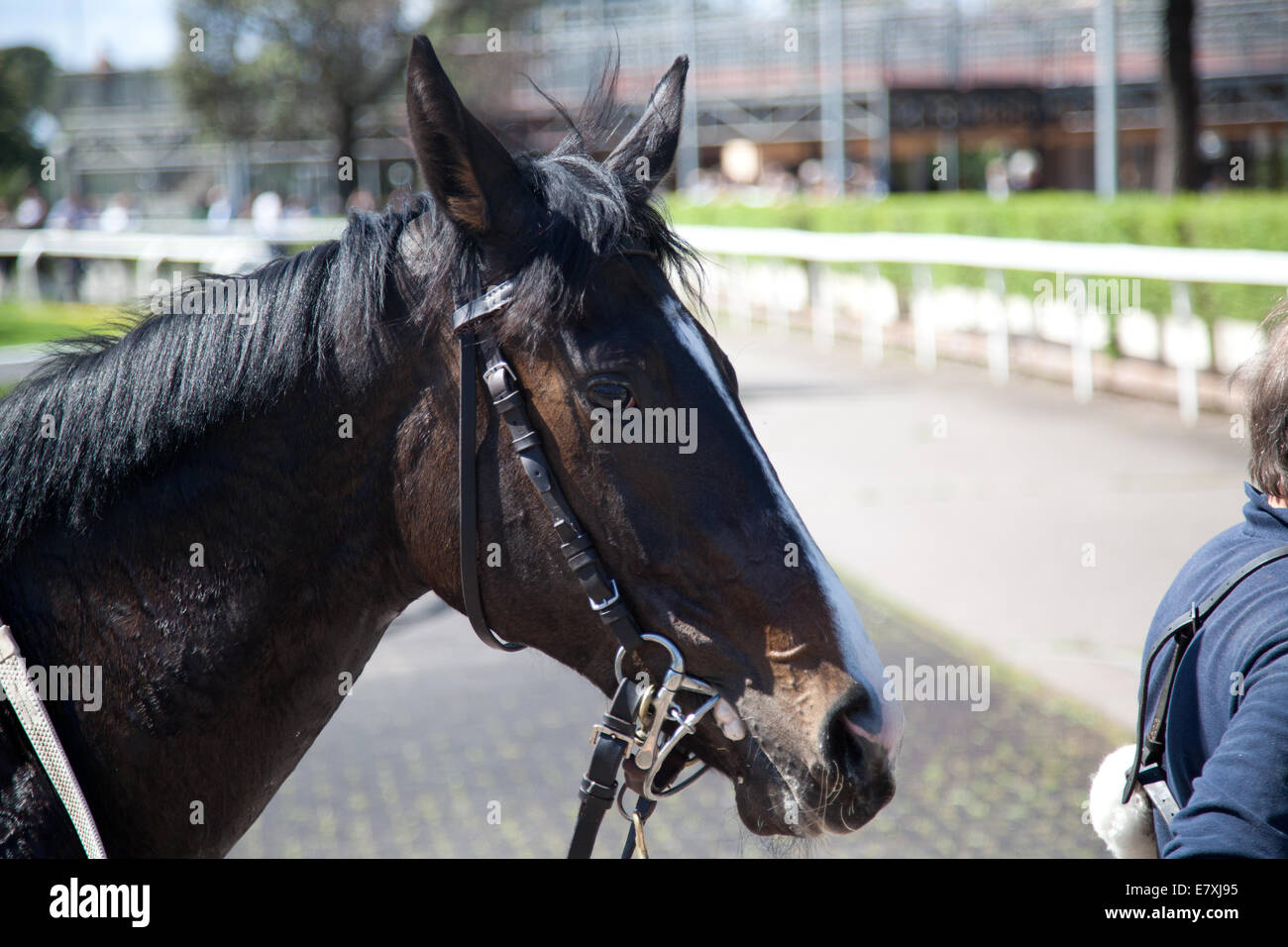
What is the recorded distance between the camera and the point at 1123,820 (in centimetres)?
208

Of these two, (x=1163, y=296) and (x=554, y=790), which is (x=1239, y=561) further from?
(x=1163, y=296)

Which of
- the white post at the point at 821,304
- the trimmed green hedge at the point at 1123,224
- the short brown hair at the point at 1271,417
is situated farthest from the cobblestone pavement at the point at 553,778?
the white post at the point at 821,304

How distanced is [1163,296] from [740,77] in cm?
2903

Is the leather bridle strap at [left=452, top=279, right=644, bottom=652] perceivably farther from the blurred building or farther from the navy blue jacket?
the blurred building

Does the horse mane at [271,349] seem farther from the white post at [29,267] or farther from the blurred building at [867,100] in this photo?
the blurred building at [867,100]

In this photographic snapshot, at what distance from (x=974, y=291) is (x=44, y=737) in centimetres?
1311

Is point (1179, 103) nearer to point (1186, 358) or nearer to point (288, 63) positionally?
point (1186, 358)

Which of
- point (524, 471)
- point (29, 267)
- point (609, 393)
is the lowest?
point (524, 471)

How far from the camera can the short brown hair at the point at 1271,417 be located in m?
1.80

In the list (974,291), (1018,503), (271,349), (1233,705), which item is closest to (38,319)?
(974,291)

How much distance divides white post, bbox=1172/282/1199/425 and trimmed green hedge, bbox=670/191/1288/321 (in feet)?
1.09

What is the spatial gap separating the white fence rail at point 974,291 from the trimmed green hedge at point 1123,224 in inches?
6.3

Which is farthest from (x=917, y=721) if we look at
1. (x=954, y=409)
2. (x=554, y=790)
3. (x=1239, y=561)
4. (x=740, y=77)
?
(x=740, y=77)
